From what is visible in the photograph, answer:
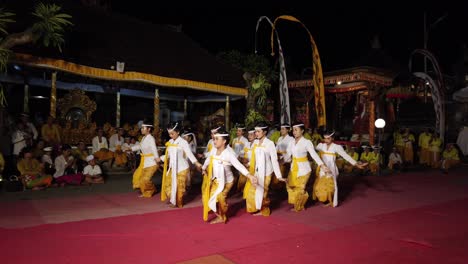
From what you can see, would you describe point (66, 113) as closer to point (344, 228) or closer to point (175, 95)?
point (175, 95)

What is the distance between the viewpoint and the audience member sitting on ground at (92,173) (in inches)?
355

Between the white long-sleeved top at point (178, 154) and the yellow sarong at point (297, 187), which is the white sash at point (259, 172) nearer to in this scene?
the yellow sarong at point (297, 187)

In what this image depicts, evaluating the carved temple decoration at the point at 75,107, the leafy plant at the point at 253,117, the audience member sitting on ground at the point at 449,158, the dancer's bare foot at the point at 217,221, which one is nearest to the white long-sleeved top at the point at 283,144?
the dancer's bare foot at the point at 217,221

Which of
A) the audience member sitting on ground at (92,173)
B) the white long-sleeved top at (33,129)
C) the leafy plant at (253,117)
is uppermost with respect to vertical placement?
the leafy plant at (253,117)

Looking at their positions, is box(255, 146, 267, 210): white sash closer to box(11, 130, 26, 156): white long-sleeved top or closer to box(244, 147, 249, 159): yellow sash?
box(244, 147, 249, 159): yellow sash

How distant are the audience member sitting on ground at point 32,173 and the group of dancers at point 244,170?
88.3 inches

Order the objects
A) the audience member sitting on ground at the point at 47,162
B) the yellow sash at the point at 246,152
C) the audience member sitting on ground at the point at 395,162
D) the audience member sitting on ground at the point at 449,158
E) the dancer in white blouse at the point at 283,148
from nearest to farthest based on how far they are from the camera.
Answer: the yellow sash at the point at 246,152, the dancer in white blouse at the point at 283,148, the audience member sitting on ground at the point at 47,162, the audience member sitting on ground at the point at 449,158, the audience member sitting on ground at the point at 395,162

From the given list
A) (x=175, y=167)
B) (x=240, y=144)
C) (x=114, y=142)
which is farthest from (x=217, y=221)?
(x=114, y=142)

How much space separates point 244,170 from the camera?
5.54 meters

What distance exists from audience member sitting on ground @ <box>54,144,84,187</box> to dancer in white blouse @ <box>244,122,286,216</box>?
15.6 ft

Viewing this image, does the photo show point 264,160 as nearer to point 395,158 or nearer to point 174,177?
point 174,177

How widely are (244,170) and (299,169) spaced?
5.05 ft

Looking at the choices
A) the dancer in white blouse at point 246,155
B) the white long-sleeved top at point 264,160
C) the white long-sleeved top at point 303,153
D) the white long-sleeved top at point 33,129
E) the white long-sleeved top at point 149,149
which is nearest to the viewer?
the white long-sleeved top at point 264,160

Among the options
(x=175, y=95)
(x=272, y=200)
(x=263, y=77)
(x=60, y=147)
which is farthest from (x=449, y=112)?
(x=60, y=147)
